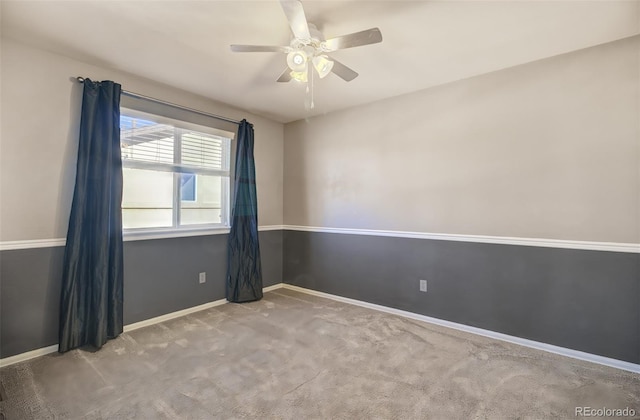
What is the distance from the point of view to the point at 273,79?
305cm

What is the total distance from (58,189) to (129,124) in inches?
34.7

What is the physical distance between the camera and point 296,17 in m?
1.77

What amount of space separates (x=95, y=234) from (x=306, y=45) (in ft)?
7.75

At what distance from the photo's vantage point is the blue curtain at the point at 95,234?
2.52m

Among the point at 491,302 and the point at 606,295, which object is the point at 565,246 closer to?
the point at 606,295

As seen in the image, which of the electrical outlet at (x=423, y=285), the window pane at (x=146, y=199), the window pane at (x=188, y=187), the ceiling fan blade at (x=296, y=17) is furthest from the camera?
the window pane at (x=188, y=187)

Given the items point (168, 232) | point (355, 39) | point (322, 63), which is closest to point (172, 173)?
point (168, 232)

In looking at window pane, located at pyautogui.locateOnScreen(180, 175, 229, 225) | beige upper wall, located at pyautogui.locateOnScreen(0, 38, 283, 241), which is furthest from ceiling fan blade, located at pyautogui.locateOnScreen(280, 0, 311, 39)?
window pane, located at pyautogui.locateOnScreen(180, 175, 229, 225)

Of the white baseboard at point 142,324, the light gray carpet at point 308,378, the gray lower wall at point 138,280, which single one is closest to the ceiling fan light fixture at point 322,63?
the light gray carpet at point 308,378

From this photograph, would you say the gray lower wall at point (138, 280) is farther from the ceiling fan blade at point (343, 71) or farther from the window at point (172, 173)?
the ceiling fan blade at point (343, 71)

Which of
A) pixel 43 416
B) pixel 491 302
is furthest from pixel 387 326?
pixel 43 416

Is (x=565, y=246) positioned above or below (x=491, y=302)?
above

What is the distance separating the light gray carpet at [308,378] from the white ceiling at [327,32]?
253 cm
